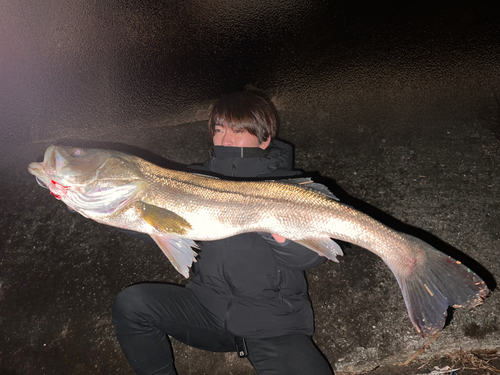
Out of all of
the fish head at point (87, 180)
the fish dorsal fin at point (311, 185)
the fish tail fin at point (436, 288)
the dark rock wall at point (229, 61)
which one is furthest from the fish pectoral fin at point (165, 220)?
the dark rock wall at point (229, 61)

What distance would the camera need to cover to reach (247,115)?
83.9 inches

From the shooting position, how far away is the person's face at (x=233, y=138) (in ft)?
6.98

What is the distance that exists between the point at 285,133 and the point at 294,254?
87.5 inches

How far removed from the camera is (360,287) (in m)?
2.45

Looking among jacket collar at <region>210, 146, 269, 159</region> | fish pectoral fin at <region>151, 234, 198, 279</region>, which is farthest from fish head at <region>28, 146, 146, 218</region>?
jacket collar at <region>210, 146, 269, 159</region>

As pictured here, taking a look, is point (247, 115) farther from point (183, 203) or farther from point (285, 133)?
point (285, 133)

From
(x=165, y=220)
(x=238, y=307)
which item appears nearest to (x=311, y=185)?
(x=165, y=220)

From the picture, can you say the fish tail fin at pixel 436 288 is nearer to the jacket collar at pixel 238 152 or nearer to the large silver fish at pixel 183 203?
the large silver fish at pixel 183 203

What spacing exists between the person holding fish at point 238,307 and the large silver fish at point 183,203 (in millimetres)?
240

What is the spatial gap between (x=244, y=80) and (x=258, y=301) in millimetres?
3976

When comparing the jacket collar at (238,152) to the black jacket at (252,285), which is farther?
the jacket collar at (238,152)

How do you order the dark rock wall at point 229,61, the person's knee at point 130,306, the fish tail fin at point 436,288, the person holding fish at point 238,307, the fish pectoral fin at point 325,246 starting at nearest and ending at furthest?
the fish tail fin at point 436,288 → the fish pectoral fin at point 325,246 → the person holding fish at point 238,307 → the person's knee at point 130,306 → the dark rock wall at point 229,61

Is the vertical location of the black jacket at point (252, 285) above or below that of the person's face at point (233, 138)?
below

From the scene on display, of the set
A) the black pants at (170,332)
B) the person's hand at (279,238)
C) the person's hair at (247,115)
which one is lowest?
the black pants at (170,332)
